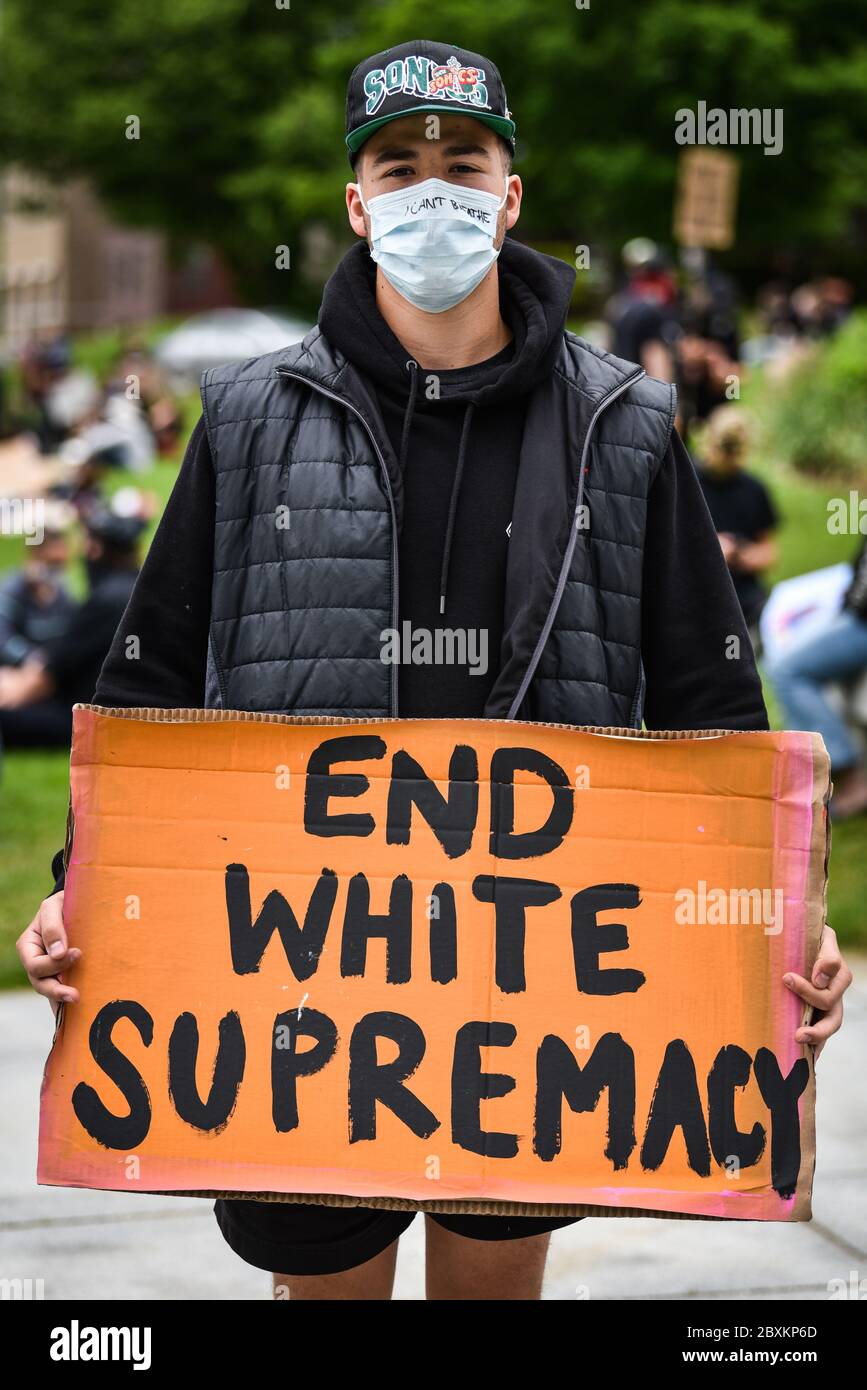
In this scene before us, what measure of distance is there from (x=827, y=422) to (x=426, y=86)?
1314 centimetres

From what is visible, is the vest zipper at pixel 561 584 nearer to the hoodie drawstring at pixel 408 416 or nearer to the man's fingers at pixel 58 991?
the hoodie drawstring at pixel 408 416

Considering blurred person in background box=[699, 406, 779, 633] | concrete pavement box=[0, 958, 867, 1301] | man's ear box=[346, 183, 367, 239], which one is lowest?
concrete pavement box=[0, 958, 867, 1301]

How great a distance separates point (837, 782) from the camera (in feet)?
26.6

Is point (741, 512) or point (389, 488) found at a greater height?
point (741, 512)

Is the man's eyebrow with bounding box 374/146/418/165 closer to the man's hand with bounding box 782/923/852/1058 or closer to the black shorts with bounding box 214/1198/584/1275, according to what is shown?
the man's hand with bounding box 782/923/852/1058

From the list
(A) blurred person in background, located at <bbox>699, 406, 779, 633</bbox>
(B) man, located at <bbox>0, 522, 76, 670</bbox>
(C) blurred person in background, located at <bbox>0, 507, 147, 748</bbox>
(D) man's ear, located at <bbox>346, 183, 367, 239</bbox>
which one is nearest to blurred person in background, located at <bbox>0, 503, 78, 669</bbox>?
(B) man, located at <bbox>0, 522, 76, 670</bbox>

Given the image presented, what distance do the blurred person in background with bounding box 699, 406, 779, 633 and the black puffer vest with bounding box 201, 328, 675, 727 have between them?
20.4ft

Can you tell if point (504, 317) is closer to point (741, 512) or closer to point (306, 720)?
point (306, 720)

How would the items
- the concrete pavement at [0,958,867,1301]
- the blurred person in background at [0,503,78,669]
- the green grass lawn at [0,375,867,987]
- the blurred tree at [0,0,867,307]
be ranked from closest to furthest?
the concrete pavement at [0,958,867,1301]
the green grass lawn at [0,375,867,987]
the blurred person in background at [0,503,78,669]
the blurred tree at [0,0,867,307]

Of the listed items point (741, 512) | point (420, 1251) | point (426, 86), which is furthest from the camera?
point (741, 512)

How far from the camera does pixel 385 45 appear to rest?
3397cm

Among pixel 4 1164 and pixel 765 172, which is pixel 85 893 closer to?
pixel 4 1164

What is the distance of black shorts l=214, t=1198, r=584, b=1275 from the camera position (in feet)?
8.30

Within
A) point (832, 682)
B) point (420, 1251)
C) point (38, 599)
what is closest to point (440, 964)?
point (420, 1251)
